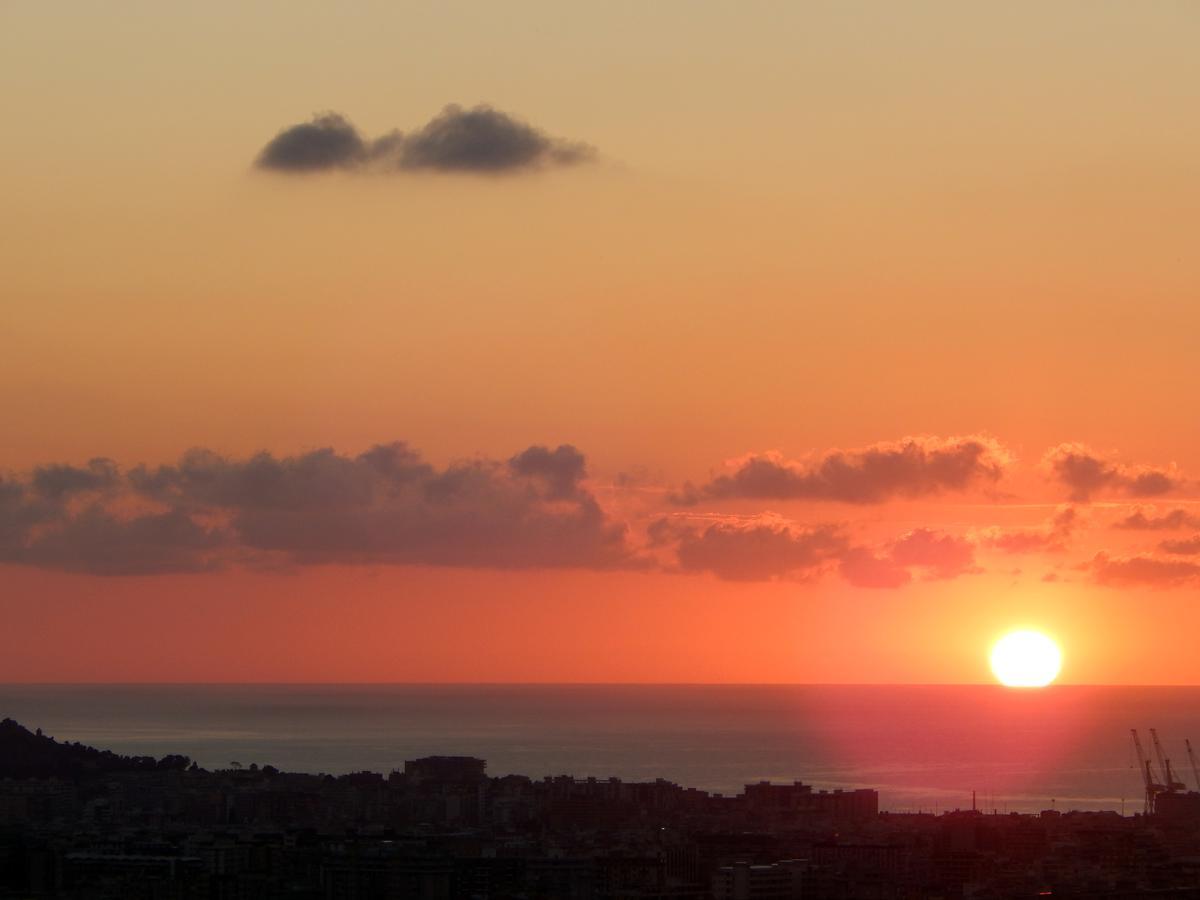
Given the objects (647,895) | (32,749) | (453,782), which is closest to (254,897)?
(647,895)

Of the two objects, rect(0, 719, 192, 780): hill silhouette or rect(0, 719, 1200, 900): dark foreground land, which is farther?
rect(0, 719, 192, 780): hill silhouette

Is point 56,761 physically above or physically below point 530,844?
above

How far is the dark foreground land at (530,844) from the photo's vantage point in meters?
63.8

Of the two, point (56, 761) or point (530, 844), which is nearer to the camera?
point (530, 844)

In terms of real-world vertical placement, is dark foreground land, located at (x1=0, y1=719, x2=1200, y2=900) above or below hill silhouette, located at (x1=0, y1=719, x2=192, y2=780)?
below

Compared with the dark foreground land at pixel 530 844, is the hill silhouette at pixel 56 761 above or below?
above

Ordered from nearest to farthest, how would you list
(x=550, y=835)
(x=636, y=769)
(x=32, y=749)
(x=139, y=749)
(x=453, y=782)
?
(x=550, y=835) < (x=453, y=782) < (x=32, y=749) < (x=636, y=769) < (x=139, y=749)

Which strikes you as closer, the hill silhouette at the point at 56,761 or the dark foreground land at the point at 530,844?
the dark foreground land at the point at 530,844

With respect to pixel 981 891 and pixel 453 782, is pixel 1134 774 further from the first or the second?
pixel 981 891

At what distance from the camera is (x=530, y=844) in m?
79.6

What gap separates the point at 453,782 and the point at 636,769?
6344 cm

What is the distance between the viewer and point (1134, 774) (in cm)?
17900

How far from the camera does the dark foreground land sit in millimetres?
63781

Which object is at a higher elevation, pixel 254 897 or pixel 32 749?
pixel 32 749
